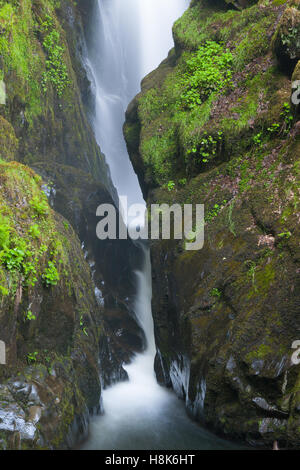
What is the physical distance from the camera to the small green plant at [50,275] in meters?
5.28

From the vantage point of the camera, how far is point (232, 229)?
20.7ft

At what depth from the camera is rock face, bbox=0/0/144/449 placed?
461 centimetres

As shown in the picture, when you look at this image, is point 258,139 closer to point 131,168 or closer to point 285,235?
point 285,235

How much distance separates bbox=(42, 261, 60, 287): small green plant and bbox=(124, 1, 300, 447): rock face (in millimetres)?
2275

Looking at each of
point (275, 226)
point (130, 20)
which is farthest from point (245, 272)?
point (130, 20)

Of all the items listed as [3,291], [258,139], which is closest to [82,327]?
[3,291]

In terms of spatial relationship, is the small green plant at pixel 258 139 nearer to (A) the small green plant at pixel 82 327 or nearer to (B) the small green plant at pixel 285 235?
(B) the small green plant at pixel 285 235

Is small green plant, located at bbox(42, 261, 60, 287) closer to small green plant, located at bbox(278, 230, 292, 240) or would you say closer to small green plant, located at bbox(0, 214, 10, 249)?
small green plant, located at bbox(0, 214, 10, 249)

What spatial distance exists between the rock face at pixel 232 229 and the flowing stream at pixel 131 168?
47cm

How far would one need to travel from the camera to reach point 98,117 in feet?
58.9

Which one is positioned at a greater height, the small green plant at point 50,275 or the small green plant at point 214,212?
the small green plant at point 214,212

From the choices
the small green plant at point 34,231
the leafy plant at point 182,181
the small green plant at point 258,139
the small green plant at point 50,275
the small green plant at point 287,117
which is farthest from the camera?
the leafy plant at point 182,181

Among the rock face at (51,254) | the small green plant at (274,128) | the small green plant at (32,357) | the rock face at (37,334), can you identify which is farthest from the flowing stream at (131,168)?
the small green plant at (274,128)
